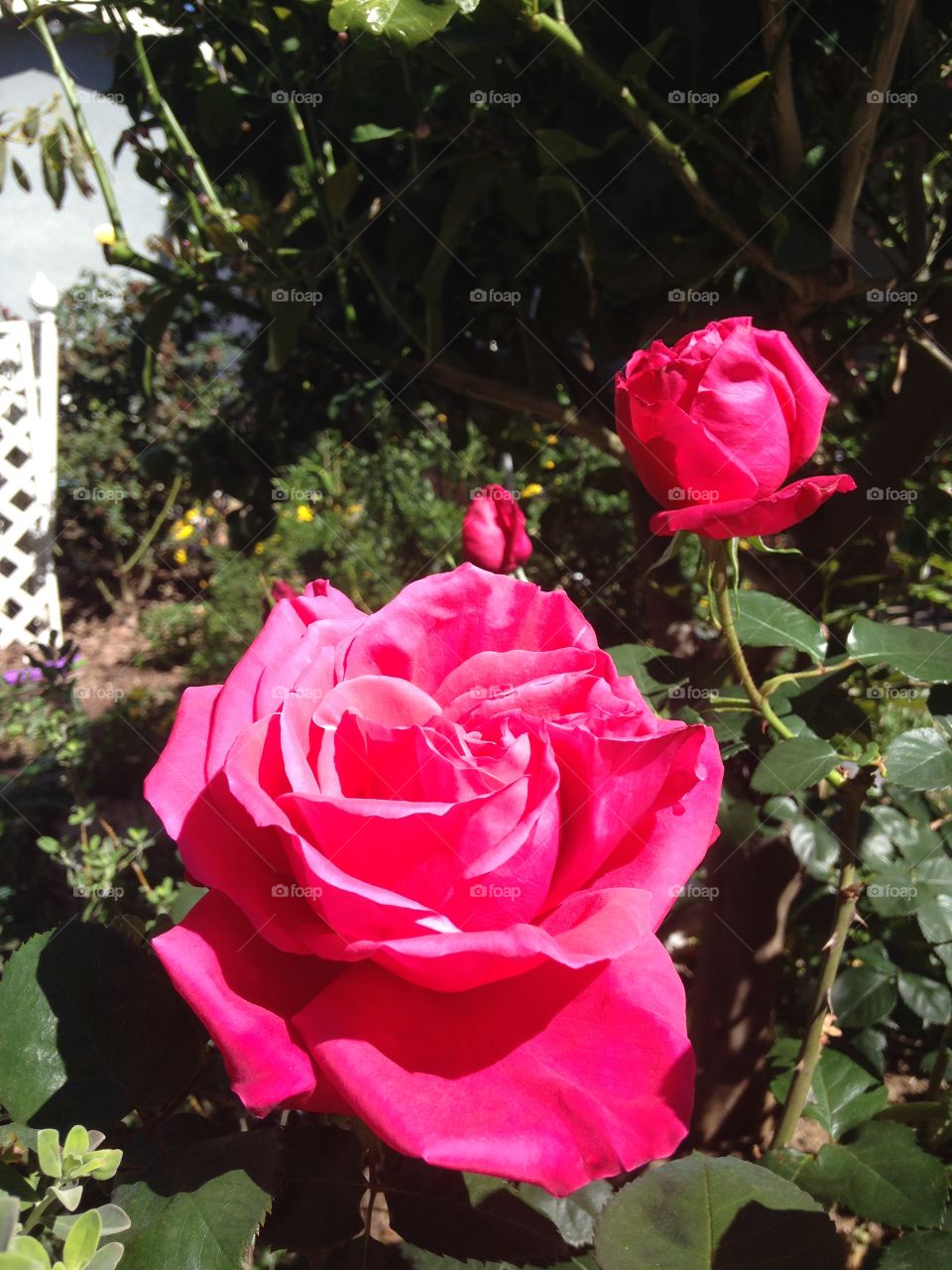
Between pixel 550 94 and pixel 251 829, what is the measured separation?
40.4 inches

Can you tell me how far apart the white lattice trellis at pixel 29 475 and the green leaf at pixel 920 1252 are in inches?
153

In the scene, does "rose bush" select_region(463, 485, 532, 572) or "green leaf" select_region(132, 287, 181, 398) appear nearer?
"rose bush" select_region(463, 485, 532, 572)

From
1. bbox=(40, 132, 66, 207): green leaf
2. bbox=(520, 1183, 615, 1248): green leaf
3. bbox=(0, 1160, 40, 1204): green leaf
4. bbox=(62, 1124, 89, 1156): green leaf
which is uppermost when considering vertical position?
bbox=(40, 132, 66, 207): green leaf

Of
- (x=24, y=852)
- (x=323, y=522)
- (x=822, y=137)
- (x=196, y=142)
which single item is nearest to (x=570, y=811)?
(x=822, y=137)

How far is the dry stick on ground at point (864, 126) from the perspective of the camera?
828 millimetres

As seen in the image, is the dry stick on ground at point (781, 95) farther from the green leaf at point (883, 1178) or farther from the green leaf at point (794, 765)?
the green leaf at point (883, 1178)

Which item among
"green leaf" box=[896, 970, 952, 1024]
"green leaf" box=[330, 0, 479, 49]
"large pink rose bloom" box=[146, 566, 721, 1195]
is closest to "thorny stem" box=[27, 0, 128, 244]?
"green leaf" box=[330, 0, 479, 49]

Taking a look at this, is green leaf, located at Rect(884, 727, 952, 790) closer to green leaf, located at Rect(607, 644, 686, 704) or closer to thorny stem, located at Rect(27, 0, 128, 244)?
green leaf, located at Rect(607, 644, 686, 704)

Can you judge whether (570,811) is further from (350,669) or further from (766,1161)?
(766,1161)

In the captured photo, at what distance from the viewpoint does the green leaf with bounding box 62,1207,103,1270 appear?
1.04 ft

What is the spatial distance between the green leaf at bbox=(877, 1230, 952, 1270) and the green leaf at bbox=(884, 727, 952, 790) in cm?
30

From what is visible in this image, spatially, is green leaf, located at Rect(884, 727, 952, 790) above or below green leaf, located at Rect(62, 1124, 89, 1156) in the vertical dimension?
below

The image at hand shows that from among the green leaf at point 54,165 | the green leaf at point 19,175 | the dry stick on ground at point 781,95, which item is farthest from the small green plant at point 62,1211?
the green leaf at point 19,175

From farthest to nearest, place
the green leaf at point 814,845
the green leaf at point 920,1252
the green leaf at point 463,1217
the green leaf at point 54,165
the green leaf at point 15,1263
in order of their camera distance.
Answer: the green leaf at point 54,165 < the green leaf at point 814,845 < the green leaf at point 920,1252 < the green leaf at point 463,1217 < the green leaf at point 15,1263
